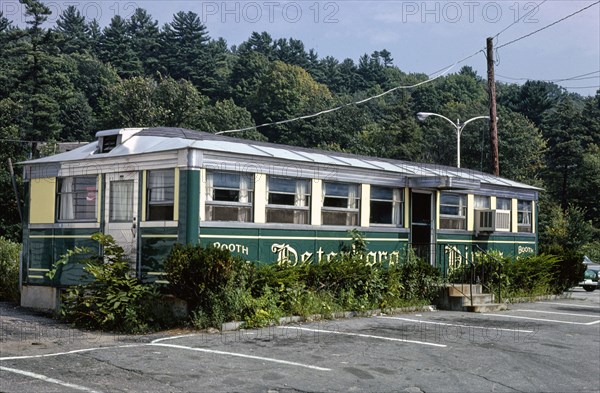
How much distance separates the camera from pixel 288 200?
1691cm

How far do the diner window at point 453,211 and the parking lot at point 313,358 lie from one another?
5.81m

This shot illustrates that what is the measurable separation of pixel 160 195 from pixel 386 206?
661 cm

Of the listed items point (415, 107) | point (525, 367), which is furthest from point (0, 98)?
point (525, 367)

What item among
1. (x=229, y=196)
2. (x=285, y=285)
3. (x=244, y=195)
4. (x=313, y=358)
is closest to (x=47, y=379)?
→ (x=313, y=358)

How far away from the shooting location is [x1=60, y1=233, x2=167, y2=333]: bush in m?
14.0

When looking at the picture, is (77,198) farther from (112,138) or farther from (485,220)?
(485,220)

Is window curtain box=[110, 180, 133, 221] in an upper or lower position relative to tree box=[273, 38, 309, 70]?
lower

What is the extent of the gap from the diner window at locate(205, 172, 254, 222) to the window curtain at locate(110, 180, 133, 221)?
184 centimetres

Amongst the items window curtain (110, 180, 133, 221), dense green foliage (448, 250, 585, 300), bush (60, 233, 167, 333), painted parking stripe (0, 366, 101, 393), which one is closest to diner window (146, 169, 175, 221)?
window curtain (110, 180, 133, 221)

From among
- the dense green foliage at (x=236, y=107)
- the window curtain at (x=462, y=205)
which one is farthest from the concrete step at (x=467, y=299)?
the dense green foliage at (x=236, y=107)

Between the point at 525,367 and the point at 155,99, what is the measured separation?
59847 millimetres

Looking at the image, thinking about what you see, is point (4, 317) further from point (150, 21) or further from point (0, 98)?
point (150, 21)

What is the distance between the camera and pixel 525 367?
1120 centimetres

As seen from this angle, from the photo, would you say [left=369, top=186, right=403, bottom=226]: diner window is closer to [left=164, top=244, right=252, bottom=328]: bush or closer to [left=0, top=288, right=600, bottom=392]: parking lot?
[left=0, top=288, right=600, bottom=392]: parking lot
